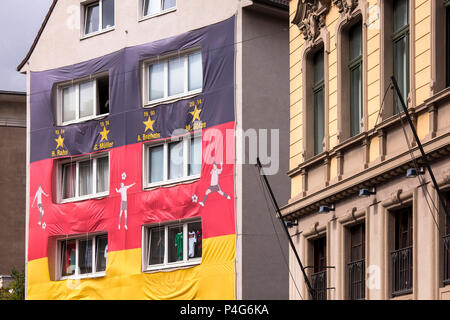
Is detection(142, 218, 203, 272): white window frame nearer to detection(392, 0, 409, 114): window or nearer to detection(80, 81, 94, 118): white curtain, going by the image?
detection(80, 81, 94, 118): white curtain

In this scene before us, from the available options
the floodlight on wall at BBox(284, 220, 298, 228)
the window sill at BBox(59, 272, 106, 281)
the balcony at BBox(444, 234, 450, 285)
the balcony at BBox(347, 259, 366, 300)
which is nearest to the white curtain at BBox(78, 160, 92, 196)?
the window sill at BBox(59, 272, 106, 281)

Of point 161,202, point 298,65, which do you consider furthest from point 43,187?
point 298,65

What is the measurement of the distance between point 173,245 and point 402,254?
1879 centimetres

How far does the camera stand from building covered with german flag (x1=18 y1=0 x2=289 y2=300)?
41.1 m

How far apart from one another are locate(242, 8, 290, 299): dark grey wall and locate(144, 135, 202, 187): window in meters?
2.48

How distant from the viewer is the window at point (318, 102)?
101ft

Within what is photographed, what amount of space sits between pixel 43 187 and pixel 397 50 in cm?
2475

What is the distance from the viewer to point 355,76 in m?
29.0

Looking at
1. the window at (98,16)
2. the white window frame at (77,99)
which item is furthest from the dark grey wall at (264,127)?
the window at (98,16)

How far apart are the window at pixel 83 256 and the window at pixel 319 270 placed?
639 inches

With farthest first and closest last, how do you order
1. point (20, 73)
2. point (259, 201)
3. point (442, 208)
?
point (20, 73), point (259, 201), point (442, 208)

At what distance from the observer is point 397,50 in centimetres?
2634

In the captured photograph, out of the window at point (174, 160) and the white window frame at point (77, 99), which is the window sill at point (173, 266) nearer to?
the window at point (174, 160)

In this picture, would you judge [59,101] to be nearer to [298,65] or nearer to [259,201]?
[259,201]
